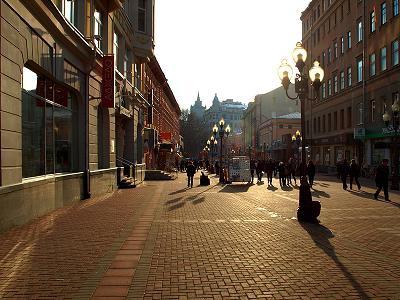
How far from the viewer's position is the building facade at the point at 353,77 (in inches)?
1359

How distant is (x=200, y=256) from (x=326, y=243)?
2.72m

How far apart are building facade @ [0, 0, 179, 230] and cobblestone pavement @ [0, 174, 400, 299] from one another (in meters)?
1.17

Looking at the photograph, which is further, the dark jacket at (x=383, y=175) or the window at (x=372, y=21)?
the window at (x=372, y=21)

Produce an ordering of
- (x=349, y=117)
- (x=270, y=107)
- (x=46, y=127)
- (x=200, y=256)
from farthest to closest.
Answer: (x=270, y=107), (x=349, y=117), (x=46, y=127), (x=200, y=256)

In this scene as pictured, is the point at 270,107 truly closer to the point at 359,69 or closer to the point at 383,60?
the point at 359,69

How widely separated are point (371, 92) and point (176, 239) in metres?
32.9

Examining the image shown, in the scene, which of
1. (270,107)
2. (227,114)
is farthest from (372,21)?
(227,114)

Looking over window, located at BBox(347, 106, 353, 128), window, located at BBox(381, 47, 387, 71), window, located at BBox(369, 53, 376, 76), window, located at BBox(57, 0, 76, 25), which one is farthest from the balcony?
window, located at BBox(347, 106, 353, 128)

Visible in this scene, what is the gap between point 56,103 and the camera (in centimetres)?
1468

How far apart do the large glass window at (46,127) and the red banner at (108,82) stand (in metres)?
2.45

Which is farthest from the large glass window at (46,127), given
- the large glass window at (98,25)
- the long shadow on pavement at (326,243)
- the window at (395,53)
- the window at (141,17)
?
the window at (395,53)

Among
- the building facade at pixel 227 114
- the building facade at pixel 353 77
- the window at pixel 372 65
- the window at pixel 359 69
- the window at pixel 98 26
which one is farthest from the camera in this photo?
the building facade at pixel 227 114

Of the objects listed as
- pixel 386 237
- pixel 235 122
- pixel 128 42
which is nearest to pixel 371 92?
pixel 128 42

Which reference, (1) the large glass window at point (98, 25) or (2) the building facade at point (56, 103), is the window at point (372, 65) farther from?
(1) the large glass window at point (98, 25)
